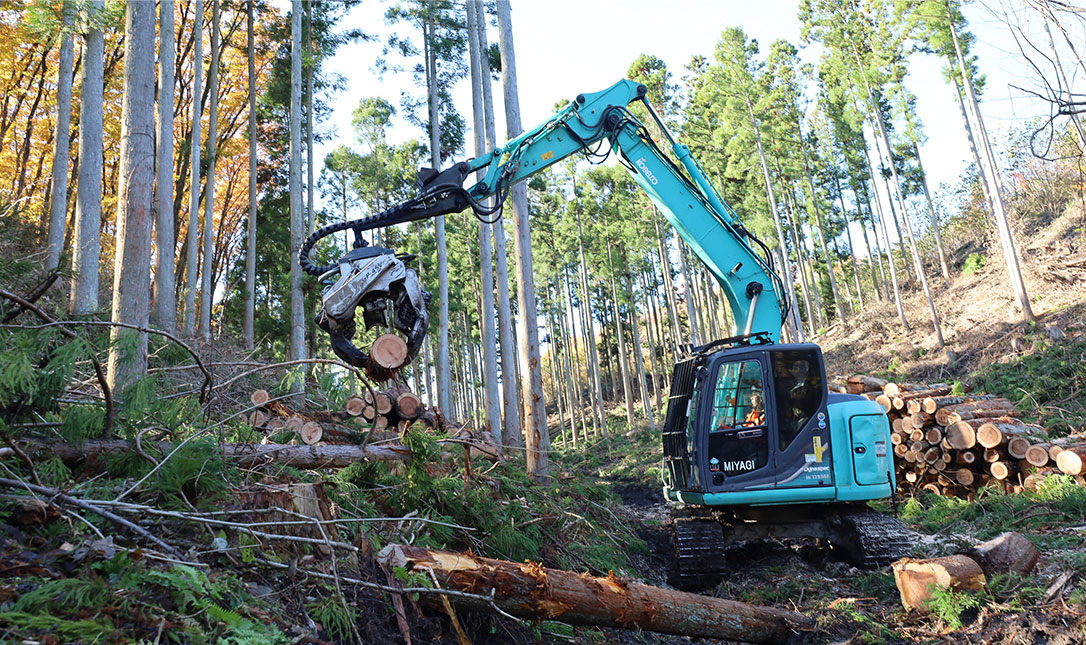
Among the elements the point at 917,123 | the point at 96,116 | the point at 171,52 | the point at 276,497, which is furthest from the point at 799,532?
the point at 917,123

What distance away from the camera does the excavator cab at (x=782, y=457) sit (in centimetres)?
670

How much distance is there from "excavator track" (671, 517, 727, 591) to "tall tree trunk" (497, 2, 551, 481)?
2848 millimetres

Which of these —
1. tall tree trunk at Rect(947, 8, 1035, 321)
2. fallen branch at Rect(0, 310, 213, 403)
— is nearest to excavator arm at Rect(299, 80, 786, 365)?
fallen branch at Rect(0, 310, 213, 403)

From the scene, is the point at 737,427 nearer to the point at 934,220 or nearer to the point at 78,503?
the point at 78,503

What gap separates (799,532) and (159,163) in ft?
37.3

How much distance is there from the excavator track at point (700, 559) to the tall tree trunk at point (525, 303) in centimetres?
285

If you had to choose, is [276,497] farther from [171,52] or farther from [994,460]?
[171,52]

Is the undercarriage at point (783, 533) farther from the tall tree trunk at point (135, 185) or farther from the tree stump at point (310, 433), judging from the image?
the tall tree trunk at point (135, 185)

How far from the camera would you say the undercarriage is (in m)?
6.46

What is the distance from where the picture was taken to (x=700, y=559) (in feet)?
22.0

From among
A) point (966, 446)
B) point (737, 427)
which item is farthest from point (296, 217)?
point (966, 446)

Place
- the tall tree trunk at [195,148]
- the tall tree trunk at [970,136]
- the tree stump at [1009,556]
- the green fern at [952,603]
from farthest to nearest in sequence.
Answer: the tall tree trunk at [970,136]
the tall tree trunk at [195,148]
the tree stump at [1009,556]
the green fern at [952,603]

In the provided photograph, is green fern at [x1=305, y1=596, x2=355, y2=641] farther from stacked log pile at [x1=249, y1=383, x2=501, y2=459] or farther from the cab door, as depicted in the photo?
the cab door

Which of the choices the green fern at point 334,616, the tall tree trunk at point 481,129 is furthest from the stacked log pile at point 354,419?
the tall tree trunk at point 481,129
